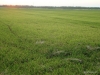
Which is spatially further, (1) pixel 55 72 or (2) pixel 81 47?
(2) pixel 81 47

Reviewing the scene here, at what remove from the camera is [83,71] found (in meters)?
6.99

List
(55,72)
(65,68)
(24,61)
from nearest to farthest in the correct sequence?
(55,72) → (65,68) → (24,61)

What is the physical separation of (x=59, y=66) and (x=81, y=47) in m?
3.17

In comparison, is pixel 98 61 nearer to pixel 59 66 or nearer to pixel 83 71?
pixel 83 71

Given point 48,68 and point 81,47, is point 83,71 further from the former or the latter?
point 81,47

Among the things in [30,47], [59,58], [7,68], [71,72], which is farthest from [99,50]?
[7,68]

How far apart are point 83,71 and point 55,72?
131cm

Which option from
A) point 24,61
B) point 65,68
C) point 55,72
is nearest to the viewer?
point 55,72

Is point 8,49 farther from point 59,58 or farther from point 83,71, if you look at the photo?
point 83,71

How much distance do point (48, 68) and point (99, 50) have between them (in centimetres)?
429

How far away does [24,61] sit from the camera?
8141mm

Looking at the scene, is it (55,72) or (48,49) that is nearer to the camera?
(55,72)

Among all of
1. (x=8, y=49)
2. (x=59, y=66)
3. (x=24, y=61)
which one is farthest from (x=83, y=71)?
(x=8, y=49)

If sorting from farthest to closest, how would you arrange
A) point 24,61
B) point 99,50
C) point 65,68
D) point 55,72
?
1. point 99,50
2. point 24,61
3. point 65,68
4. point 55,72
